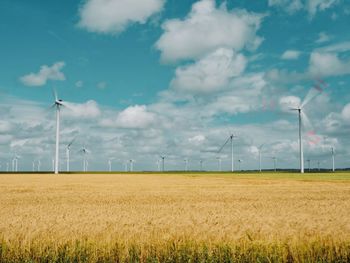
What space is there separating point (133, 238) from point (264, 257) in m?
3.70

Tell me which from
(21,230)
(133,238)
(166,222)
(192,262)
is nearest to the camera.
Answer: (192,262)

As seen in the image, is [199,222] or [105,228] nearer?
[105,228]

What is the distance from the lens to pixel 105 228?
42.5ft

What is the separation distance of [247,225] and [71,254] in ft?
21.7

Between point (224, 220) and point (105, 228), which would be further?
point (224, 220)

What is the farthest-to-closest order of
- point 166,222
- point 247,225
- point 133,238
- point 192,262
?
1. point 166,222
2. point 247,225
3. point 133,238
4. point 192,262

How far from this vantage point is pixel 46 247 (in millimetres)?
10359

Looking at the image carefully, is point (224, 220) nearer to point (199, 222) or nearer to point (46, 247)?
point (199, 222)

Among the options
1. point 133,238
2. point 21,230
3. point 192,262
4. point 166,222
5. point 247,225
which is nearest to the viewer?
point 192,262

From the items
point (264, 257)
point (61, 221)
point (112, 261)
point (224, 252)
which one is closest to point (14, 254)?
point (112, 261)

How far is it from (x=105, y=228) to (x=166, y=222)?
2.73 m

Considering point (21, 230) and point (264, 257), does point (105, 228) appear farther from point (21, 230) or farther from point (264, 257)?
point (264, 257)

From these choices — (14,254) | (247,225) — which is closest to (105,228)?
(14,254)

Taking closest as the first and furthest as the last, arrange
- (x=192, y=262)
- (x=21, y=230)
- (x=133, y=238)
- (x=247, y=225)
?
1. (x=192, y=262)
2. (x=133, y=238)
3. (x=21, y=230)
4. (x=247, y=225)
